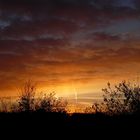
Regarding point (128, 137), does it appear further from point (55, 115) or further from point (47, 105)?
point (47, 105)

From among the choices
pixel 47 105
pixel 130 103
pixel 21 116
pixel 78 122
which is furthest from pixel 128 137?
pixel 47 105

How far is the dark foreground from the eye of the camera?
24.0 metres

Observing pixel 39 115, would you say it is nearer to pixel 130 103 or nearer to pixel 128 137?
pixel 128 137

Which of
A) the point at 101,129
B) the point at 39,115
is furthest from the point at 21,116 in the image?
the point at 101,129

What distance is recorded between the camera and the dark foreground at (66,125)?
2400cm

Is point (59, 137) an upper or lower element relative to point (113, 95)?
lower

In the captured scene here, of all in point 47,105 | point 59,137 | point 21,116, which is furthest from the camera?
point 47,105

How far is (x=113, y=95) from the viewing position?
40875 mm

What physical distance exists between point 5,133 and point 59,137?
3.05m

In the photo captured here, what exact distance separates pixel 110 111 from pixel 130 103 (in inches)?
83.6

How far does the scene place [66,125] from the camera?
24719mm

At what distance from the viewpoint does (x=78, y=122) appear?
2498 centimetres

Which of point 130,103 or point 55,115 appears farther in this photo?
point 130,103

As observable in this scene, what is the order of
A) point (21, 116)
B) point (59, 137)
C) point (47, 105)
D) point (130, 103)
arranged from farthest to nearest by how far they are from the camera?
point (47, 105)
point (130, 103)
point (21, 116)
point (59, 137)
